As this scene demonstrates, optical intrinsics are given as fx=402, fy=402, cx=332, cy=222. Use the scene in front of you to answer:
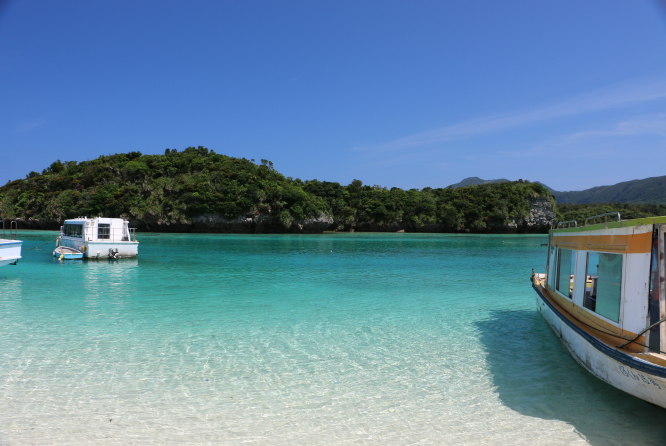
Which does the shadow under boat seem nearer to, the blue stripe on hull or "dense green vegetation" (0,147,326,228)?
the blue stripe on hull

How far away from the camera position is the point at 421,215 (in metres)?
97.4

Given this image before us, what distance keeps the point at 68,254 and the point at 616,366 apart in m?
26.8

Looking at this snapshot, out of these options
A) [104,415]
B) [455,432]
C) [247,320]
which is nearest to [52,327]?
[247,320]

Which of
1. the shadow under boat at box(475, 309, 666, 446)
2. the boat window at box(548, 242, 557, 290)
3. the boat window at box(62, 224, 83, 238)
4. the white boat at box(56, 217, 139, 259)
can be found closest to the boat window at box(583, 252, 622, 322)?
the shadow under boat at box(475, 309, 666, 446)

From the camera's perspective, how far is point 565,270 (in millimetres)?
7980

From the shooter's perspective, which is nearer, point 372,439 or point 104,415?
point 372,439

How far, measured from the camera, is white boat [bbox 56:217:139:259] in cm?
2422

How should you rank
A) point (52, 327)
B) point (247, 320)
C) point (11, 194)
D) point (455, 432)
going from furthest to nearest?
point (11, 194)
point (247, 320)
point (52, 327)
point (455, 432)

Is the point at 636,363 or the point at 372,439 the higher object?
the point at 636,363

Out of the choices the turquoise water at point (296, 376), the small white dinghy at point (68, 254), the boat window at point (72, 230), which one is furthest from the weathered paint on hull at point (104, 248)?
the turquoise water at point (296, 376)

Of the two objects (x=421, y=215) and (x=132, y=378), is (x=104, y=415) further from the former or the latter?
(x=421, y=215)

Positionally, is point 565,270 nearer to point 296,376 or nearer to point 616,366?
point 616,366

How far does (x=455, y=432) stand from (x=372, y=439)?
3.30ft

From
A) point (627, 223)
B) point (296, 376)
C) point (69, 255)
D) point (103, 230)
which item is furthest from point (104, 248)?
point (627, 223)
